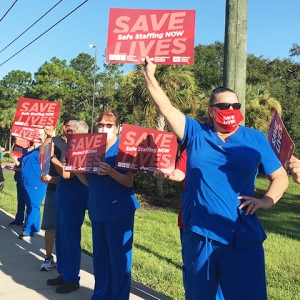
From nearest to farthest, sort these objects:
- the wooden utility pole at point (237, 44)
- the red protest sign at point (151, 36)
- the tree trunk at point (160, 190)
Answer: the red protest sign at point (151, 36) → the wooden utility pole at point (237, 44) → the tree trunk at point (160, 190)

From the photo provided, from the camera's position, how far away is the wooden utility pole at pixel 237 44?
4141 mm

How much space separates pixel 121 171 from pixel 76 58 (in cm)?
8589

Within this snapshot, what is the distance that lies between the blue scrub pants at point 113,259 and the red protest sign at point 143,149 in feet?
2.08

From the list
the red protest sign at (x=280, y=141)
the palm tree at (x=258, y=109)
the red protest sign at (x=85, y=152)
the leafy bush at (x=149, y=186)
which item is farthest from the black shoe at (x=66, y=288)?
the palm tree at (x=258, y=109)

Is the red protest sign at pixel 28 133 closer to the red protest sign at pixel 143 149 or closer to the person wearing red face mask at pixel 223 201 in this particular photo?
the red protest sign at pixel 143 149

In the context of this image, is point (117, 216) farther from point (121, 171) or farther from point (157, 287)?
point (157, 287)

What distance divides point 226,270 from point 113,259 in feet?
5.77

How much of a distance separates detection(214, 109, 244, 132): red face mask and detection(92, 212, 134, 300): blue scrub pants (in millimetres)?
1854

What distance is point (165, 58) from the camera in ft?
11.2

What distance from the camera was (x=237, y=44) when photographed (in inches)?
163

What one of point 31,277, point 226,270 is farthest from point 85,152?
point 31,277

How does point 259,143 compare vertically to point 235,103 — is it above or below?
below

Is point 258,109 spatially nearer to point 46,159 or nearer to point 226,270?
point 46,159

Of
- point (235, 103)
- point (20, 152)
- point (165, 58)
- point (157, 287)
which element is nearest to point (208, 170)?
point (235, 103)
